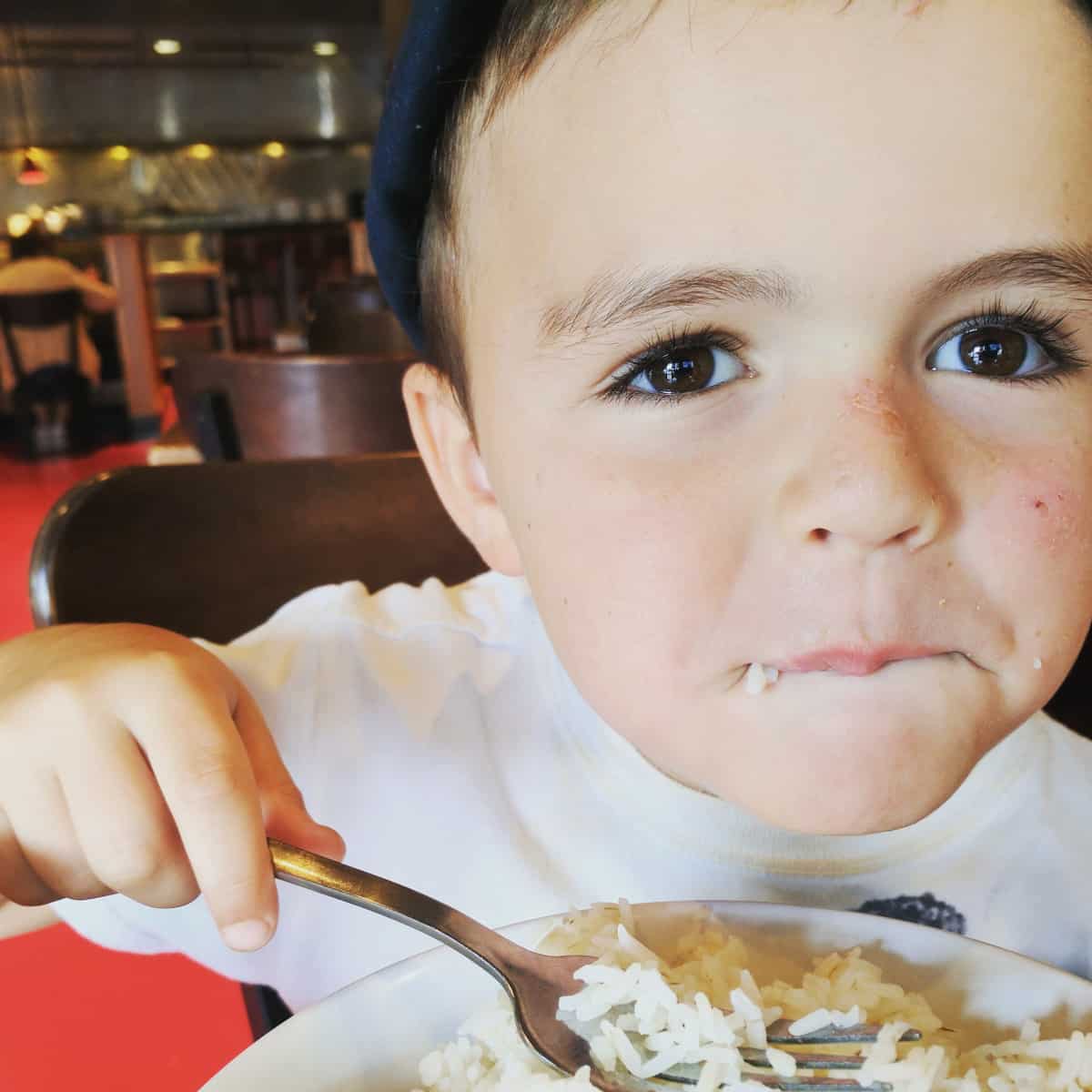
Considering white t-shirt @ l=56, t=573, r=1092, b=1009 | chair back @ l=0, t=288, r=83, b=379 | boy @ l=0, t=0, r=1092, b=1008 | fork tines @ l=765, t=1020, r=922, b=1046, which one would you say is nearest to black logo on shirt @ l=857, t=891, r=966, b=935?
white t-shirt @ l=56, t=573, r=1092, b=1009

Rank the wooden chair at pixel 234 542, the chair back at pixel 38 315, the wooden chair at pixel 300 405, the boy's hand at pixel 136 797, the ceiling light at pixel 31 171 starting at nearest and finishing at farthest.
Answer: the boy's hand at pixel 136 797 < the wooden chair at pixel 234 542 < the wooden chair at pixel 300 405 < the chair back at pixel 38 315 < the ceiling light at pixel 31 171

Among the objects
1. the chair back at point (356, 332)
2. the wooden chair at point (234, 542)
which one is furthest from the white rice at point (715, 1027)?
the chair back at point (356, 332)

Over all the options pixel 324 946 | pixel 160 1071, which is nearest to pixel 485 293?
pixel 324 946

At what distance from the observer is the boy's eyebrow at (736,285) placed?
21.1 inches

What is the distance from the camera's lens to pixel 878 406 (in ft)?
1.76

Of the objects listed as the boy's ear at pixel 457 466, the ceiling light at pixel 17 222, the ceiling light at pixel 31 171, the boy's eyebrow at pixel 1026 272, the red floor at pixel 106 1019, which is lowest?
the red floor at pixel 106 1019

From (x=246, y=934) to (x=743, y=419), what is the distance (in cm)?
37

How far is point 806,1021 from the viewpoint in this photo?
462 millimetres

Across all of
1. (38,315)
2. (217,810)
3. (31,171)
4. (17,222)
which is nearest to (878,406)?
(217,810)

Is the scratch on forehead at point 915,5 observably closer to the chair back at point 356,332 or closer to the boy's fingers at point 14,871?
the boy's fingers at point 14,871

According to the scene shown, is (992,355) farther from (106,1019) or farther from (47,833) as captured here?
(106,1019)

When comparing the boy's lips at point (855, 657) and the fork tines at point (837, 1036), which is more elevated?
the boy's lips at point (855, 657)

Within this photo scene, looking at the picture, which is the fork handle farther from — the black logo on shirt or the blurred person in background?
the blurred person in background

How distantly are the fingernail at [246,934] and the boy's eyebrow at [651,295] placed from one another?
1.16ft
